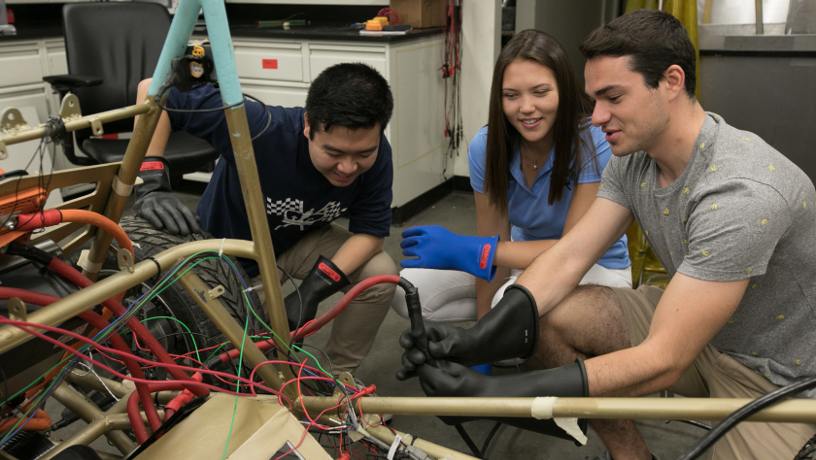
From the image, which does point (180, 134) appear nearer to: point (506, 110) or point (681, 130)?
point (506, 110)

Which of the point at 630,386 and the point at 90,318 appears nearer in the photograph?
the point at 90,318

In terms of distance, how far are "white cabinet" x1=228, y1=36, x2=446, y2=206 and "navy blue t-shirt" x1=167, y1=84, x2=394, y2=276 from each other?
125 cm

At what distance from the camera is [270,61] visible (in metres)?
3.02

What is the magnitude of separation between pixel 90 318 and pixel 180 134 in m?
1.95

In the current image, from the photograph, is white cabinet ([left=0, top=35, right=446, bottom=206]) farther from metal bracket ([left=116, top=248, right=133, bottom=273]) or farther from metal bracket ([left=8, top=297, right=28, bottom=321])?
metal bracket ([left=8, top=297, right=28, bottom=321])

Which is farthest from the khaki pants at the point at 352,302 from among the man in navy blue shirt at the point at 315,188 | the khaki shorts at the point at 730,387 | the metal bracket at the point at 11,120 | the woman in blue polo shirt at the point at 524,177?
the metal bracket at the point at 11,120

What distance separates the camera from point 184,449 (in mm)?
817

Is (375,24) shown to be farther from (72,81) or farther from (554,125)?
(554,125)

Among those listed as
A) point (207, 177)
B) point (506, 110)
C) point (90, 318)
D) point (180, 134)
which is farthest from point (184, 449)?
point (207, 177)

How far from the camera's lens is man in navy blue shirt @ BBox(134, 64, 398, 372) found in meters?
1.37

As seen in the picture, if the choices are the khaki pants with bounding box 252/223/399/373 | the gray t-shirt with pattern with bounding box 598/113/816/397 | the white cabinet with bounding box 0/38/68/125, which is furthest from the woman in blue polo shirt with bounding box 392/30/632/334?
the white cabinet with bounding box 0/38/68/125

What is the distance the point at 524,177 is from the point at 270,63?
1813 millimetres

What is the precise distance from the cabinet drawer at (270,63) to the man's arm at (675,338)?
Answer: 92.1 inches

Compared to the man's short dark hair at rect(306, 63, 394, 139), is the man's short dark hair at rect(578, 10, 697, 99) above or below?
above
